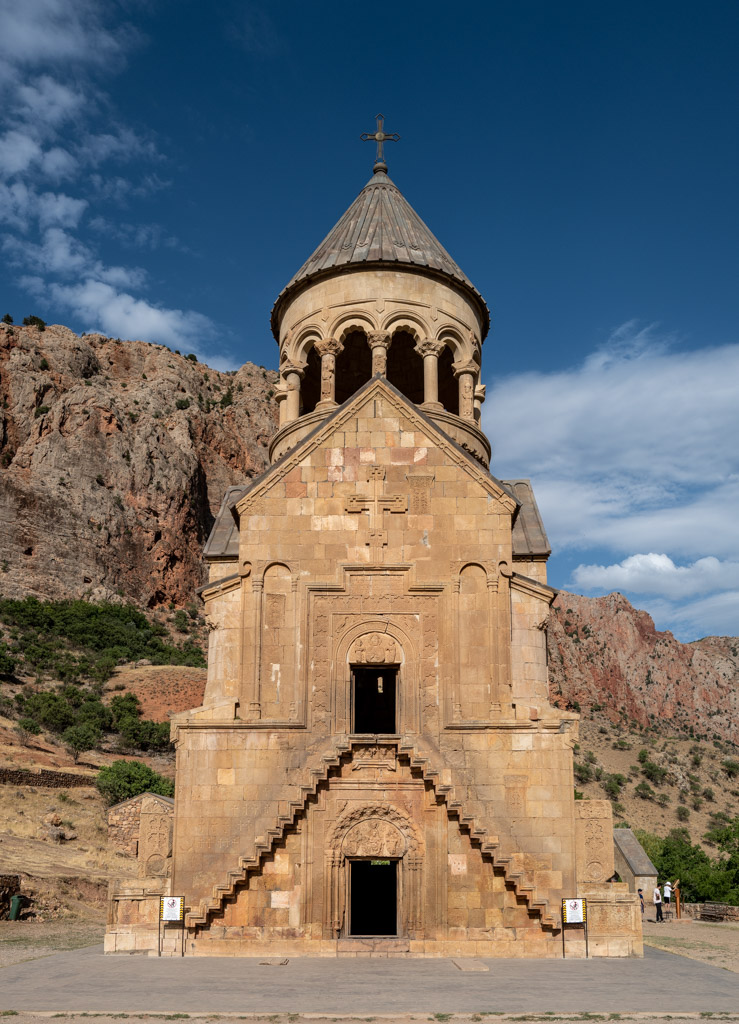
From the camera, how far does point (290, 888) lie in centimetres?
1505

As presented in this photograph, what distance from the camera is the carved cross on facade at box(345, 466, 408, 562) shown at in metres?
16.8

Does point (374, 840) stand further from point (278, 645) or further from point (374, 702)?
point (374, 702)

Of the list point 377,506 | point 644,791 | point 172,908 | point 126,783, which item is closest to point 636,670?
point 644,791

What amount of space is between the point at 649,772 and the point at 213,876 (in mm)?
57758

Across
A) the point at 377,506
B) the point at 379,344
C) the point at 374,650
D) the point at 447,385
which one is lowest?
the point at 374,650

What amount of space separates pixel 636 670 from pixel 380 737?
84.3m

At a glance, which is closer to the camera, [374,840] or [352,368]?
[374,840]

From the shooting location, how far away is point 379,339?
21156 mm

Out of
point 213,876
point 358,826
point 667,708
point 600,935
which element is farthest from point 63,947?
point 667,708

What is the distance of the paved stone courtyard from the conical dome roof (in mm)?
14372

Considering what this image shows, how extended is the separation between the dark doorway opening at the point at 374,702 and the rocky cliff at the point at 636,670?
65.5 meters

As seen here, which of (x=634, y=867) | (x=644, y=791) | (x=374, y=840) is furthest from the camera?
(x=644, y=791)

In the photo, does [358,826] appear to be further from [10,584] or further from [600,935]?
[10,584]

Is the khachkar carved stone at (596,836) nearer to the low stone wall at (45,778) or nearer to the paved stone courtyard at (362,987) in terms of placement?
the paved stone courtyard at (362,987)
